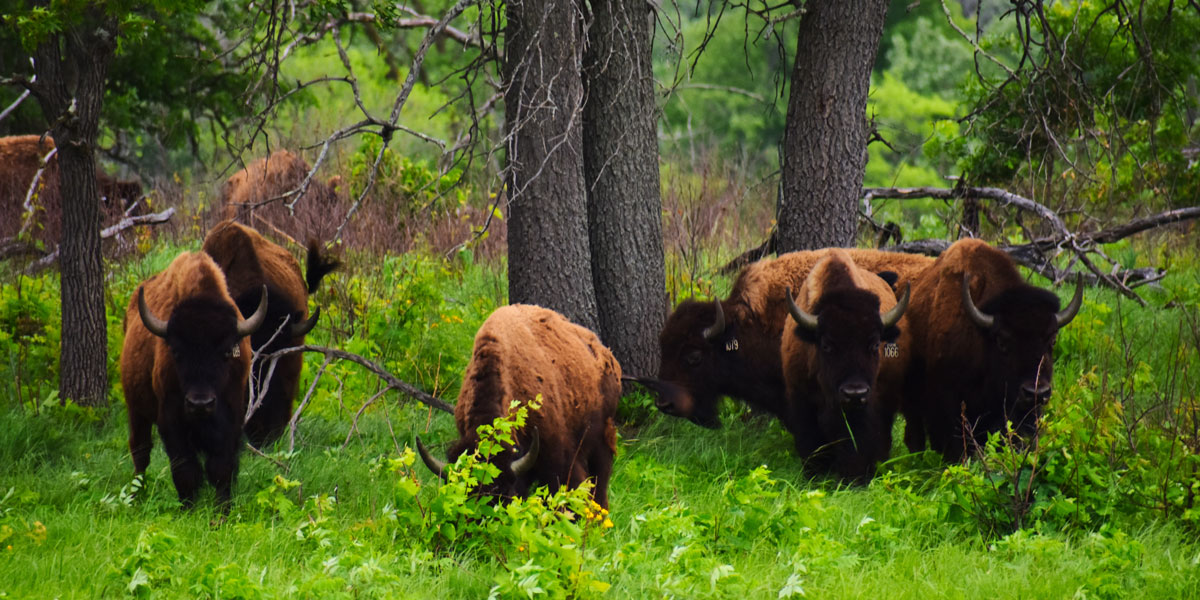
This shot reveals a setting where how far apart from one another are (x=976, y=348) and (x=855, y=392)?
1.13 m

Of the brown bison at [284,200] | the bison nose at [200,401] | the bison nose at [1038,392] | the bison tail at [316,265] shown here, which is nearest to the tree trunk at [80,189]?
the bison tail at [316,265]

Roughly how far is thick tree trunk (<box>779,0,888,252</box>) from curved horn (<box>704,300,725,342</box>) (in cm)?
117

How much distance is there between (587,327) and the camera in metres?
7.91

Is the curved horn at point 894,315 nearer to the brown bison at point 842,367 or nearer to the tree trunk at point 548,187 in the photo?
the brown bison at point 842,367

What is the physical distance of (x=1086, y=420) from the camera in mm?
6012

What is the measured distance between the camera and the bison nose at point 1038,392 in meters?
6.93

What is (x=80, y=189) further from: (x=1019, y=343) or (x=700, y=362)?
(x=1019, y=343)

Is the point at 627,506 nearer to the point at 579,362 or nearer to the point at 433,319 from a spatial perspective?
the point at 579,362

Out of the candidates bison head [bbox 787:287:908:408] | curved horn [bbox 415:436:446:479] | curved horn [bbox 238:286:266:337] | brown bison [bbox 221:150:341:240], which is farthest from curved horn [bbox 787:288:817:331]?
brown bison [bbox 221:150:341:240]

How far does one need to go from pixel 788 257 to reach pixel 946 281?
3.94ft

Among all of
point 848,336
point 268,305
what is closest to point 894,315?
point 848,336

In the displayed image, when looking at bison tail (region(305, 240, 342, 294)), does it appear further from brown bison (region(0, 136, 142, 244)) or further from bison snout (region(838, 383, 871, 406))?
bison snout (region(838, 383, 871, 406))

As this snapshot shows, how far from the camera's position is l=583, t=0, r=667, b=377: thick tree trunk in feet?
26.8

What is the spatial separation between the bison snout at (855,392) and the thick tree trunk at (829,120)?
2.26 meters
